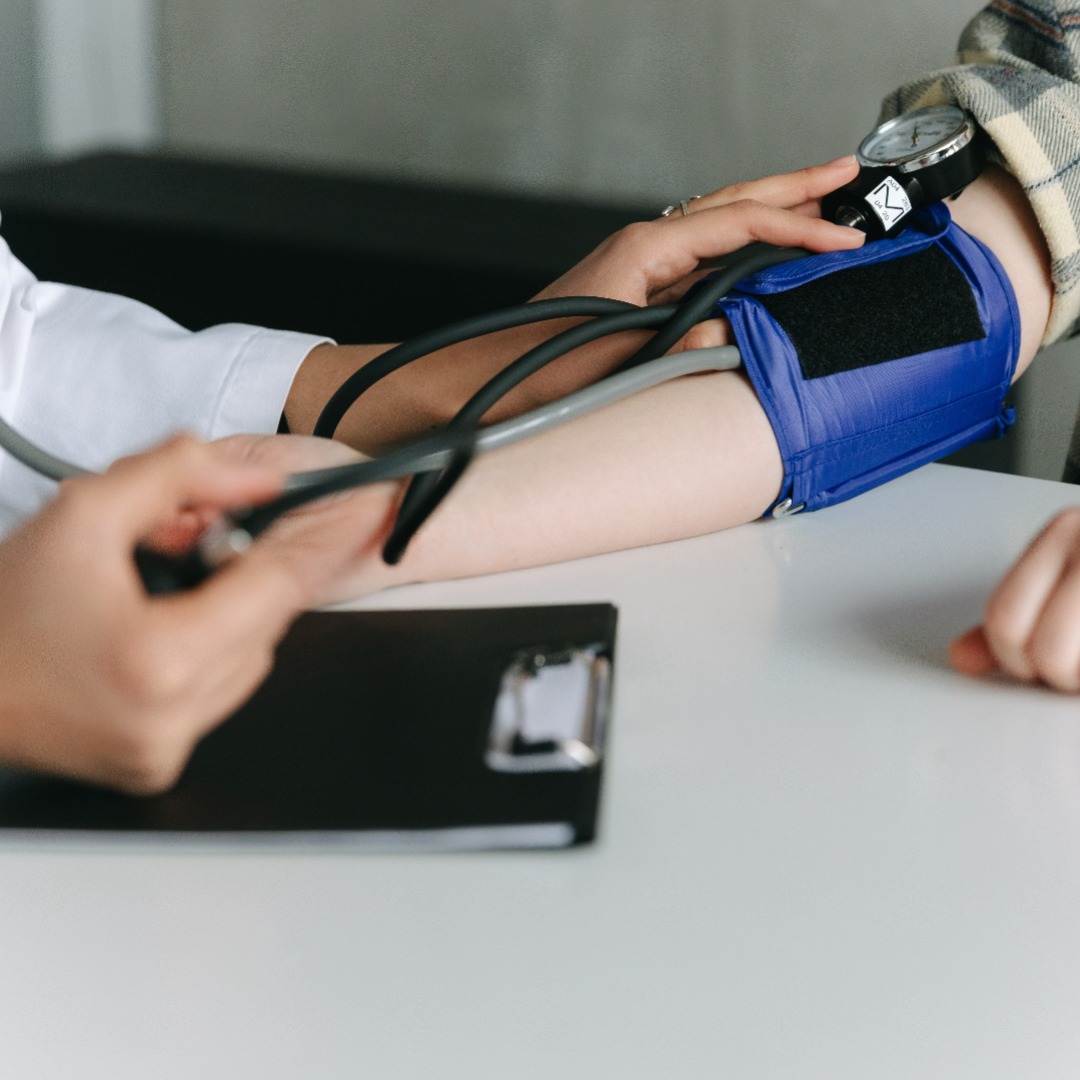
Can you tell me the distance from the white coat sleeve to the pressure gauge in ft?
1.12

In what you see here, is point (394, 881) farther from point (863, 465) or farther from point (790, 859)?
point (863, 465)

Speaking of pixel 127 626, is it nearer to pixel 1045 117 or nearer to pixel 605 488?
pixel 605 488

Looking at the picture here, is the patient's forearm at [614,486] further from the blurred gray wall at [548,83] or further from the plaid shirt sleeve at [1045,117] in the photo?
the blurred gray wall at [548,83]

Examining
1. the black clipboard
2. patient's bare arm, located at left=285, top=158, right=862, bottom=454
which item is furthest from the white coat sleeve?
the black clipboard

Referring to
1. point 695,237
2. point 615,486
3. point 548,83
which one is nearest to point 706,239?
point 695,237

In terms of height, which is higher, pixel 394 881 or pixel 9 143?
pixel 9 143

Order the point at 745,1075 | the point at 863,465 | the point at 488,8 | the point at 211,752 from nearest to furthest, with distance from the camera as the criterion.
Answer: the point at 745,1075
the point at 211,752
the point at 863,465
the point at 488,8

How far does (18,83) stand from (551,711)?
2.69m

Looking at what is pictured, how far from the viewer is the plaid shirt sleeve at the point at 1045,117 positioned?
69 centimetres

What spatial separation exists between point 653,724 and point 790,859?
0.28ft

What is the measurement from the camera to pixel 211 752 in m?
0.39

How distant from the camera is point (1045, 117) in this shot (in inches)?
27.4

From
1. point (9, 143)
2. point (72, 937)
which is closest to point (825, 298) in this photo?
point (72, 937)

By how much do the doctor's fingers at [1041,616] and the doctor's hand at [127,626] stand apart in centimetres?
26
